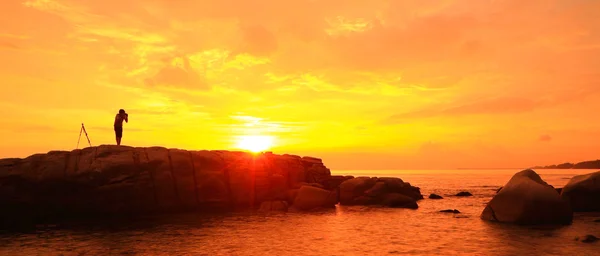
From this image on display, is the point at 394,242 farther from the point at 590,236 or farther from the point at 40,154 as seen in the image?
the point at 40,154

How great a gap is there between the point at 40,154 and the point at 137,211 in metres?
8.41

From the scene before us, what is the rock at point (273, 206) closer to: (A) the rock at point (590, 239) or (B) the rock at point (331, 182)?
(B) the rock at point (331, 182)

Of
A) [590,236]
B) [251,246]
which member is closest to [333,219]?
[251,246]

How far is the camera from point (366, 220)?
92.5ft

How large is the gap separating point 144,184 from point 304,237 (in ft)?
53.1

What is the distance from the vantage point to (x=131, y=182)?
30719 millimetres

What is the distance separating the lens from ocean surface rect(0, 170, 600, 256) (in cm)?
1797

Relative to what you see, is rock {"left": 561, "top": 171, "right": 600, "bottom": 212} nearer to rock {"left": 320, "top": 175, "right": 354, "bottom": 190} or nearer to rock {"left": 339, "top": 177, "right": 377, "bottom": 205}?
rock {"left": 339, "top": 177, "right": 377, "bottom": 205}

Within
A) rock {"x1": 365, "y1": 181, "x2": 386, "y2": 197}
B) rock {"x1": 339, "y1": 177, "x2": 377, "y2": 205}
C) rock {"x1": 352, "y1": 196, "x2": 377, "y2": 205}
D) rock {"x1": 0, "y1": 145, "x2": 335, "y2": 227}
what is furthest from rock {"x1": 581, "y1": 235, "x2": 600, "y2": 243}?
rock {"x1": 339, "y1": 177, "x2": 377, "y2": 205}

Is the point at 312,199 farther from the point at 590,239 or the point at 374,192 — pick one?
the point at 590,239

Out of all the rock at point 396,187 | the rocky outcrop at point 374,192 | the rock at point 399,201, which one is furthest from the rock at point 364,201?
the rock at point 396,187

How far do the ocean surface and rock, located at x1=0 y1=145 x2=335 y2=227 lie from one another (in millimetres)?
3376

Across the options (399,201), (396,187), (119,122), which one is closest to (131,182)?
(119,122)

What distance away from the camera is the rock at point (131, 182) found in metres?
28.2
